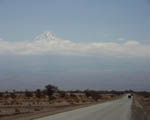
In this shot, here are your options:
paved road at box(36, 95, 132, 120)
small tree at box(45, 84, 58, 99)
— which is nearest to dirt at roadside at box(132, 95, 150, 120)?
paved road at box(36, 95, 132, 120)

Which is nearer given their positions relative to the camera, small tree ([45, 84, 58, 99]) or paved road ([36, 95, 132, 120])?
paved road ([36, 95, 132, 120])

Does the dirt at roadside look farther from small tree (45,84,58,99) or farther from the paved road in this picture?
small tree (45,84,58,99)

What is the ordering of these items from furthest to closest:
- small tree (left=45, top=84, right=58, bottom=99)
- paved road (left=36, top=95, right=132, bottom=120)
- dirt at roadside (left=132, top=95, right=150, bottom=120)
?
small tree (left=45, top=84, right=58, bottom=99) → dirt at roadside (left=132, top=95, right=150, bottom=120) → paved road (left=36, top=95, right=132, bottom=120)

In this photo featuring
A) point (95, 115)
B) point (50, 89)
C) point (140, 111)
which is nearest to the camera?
point (95, 115)

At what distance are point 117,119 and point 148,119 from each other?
2.97 m

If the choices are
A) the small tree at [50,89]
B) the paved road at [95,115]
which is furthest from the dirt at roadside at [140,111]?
the small tree at [50,89]

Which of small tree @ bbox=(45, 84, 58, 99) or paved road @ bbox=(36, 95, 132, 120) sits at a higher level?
small tree @ bbox=(45, 84, 58, 99)

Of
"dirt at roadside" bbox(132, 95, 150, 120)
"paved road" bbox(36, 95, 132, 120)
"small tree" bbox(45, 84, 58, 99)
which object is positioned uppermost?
"small tree" bbox(45, 84, 58, 99)

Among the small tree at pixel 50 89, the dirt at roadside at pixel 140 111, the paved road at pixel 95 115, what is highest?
the small tree at pixel 50 89

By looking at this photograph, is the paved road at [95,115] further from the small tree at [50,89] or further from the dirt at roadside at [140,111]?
the small tree at [50,89]

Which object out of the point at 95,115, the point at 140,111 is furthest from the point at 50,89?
the point at 95,115

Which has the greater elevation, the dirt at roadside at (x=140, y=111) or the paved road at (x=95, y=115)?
the paved road at (x=95, y=115)

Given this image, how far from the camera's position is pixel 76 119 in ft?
72.9

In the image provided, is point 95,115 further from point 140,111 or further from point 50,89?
point 50,89
